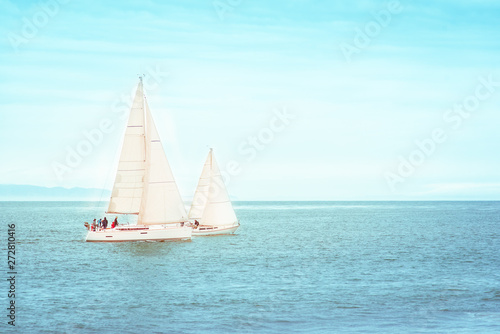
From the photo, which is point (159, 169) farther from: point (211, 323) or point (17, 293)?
point (211, 323)

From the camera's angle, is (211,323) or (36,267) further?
(36,267)

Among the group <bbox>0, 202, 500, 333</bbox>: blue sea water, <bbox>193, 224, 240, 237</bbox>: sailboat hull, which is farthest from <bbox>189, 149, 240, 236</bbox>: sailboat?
<bbox>0, 202, 500, 333</bbox>: blue sea water

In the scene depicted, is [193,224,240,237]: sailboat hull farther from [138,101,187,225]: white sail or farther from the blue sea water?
[138,101,187,225]: white sail

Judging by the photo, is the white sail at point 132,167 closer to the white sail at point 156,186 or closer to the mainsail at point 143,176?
the mainsail at point 143,176

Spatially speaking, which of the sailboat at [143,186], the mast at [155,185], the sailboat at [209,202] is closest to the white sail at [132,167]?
the sailboat at [143,186]

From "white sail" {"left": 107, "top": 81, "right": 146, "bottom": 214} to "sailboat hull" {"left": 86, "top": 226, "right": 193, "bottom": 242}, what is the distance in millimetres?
1974

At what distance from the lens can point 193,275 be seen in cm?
4128

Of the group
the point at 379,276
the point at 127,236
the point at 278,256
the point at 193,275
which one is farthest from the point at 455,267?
the point at 127,236

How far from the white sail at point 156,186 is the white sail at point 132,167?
565mm

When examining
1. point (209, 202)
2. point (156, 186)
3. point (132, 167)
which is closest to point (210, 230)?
point (209, 202)

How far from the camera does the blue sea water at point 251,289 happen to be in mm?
27141

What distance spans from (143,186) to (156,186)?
1265 millimetres

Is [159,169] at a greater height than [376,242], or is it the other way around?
[159,169]

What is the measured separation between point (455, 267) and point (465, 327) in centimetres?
2055
